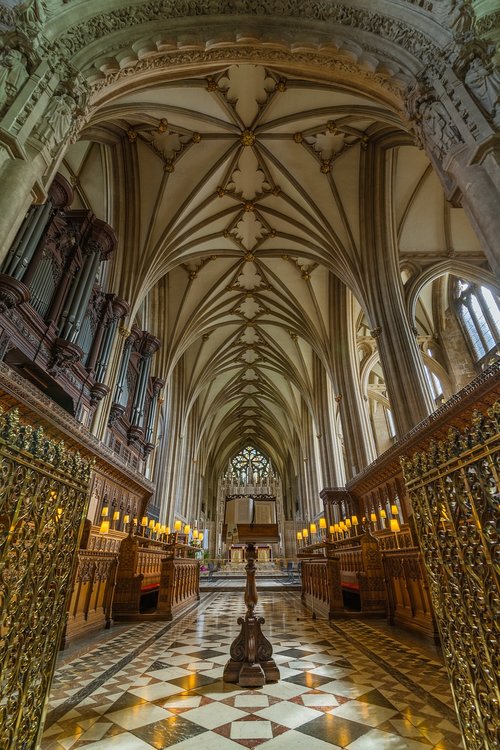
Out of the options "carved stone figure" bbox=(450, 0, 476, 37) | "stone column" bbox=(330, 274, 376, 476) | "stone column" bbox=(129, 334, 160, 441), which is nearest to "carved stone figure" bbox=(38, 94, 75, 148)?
"carved stone figure" bbox=(450, 0, 476, 37)

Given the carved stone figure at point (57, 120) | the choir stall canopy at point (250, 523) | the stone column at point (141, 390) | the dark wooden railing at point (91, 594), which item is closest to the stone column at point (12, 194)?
the carved stone figure at point (57, 120)

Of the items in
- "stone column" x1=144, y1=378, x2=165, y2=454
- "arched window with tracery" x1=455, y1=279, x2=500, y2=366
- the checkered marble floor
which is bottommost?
the checkered marble floor

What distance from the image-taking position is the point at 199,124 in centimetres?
1012

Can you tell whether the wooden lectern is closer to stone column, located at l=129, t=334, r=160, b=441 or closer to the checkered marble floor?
the checkered marble floor

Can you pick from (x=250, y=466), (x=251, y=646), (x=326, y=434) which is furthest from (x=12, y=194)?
(x=250, y=466)

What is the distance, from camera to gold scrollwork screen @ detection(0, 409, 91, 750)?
152 centimetres

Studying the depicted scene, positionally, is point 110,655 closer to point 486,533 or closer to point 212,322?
point 486,533

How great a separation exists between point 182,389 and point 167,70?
1520 cm

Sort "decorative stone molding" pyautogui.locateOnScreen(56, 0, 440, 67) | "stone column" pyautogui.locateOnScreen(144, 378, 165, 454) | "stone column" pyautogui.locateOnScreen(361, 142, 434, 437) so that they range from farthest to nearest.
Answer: "stone column" pyautogui.locateOnScreen(144, 378, 165, 454)
"stone column" pyautogui.locateOnScreen(361, 142, 434, 437)
"decorative stone molding" pyautogui.locateOnScreen(56, 0, 440, 67)

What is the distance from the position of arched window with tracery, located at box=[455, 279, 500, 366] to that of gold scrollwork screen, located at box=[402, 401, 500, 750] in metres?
12.1

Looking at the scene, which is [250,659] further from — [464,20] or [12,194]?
[464,20]

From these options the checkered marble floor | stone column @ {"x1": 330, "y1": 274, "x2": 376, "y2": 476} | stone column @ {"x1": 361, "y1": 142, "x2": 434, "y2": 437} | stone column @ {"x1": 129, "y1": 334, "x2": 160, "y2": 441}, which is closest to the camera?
the checkered marble floor

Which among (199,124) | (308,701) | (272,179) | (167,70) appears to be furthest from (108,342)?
(308,701)

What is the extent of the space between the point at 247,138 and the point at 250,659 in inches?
481
